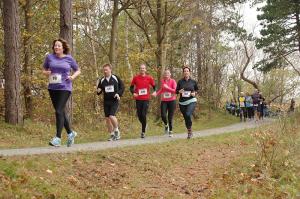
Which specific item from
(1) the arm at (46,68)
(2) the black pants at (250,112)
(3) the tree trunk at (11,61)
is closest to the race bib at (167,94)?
(3) the tree trunk at (11,61)

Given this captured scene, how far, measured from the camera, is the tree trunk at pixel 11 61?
13.5 metres

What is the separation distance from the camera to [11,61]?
44.7 feet

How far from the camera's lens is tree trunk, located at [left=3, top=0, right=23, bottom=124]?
13.5 metres

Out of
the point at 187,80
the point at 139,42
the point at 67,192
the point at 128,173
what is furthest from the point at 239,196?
the point at 139,42

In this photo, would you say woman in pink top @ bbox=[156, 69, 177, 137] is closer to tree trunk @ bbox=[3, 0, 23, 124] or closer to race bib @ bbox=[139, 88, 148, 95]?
race bib @ bbox=[139, 88, 148, 95]

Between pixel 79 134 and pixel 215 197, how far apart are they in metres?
8.31

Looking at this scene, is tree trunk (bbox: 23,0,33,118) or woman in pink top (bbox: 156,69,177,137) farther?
tree trunk (bbox: 23,0,33,118)

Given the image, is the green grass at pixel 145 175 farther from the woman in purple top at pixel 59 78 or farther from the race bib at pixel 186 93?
the race bib at pixel 186 93

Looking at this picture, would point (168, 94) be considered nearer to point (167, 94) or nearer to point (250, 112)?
point (167, 94)

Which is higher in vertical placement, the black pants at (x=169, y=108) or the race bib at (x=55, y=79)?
the race bib at (x=55, y=79)

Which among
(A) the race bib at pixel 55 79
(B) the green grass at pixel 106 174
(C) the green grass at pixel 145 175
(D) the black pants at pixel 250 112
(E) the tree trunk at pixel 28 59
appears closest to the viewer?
(B) the green grass at pixel 106 174

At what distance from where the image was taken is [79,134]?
14.8 m

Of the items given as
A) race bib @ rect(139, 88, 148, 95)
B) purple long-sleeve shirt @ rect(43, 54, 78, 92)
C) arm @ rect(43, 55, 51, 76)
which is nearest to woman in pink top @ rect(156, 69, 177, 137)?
race bib @ rect(139, 88, 148, 95)

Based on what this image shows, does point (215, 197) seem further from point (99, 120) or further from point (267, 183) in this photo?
point (99, 120)
